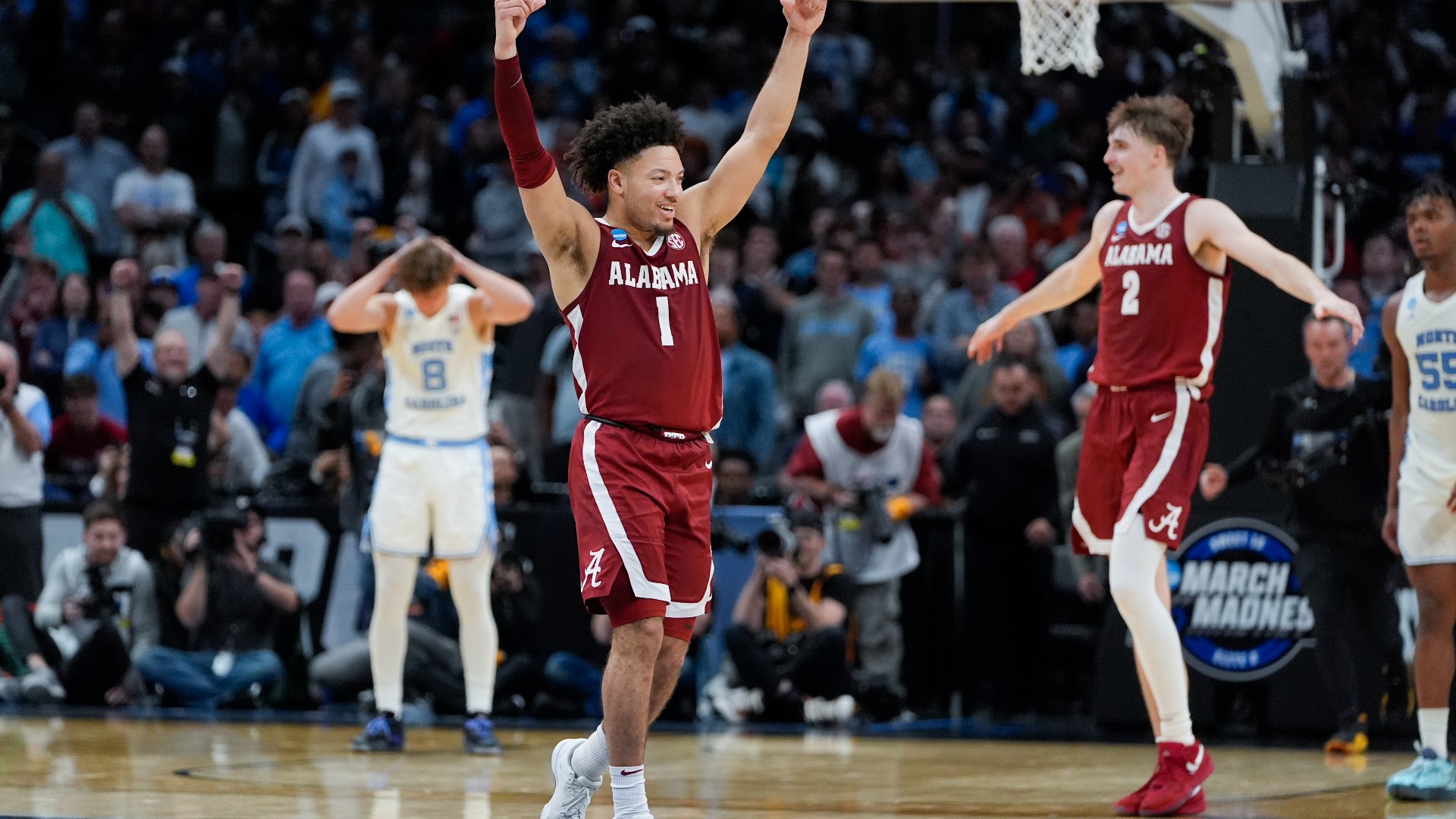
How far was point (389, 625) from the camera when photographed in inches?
390

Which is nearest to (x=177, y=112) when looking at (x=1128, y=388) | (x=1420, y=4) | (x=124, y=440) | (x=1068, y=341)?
(x=124, y=440)

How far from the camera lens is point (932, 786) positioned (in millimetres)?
8398

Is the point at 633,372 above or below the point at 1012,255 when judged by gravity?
below

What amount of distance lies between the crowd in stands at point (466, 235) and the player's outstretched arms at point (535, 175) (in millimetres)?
3902

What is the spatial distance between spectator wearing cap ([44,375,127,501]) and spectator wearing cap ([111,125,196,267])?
9.64 feet

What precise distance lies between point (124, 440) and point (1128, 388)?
889 cm

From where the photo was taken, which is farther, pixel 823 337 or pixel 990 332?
pixel 823 337

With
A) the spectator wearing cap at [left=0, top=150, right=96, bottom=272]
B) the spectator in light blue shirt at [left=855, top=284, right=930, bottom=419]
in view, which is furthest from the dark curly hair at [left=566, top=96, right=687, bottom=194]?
the spectator wearing cap at [left=0, top=150, right=96, bottom=272]

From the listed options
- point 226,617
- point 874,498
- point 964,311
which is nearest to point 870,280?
point 964,311

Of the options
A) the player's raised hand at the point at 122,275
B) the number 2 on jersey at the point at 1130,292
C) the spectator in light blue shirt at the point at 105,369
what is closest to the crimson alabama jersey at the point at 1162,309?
the number 2 on jersey at the point at 1130,292

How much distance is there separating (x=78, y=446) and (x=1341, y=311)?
401 inches

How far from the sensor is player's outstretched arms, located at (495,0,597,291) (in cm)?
607

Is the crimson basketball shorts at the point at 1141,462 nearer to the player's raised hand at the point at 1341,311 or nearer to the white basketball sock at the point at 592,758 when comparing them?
the player's raised hand at the point at 1341,311

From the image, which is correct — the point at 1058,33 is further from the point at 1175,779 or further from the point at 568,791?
the point at 568,791
